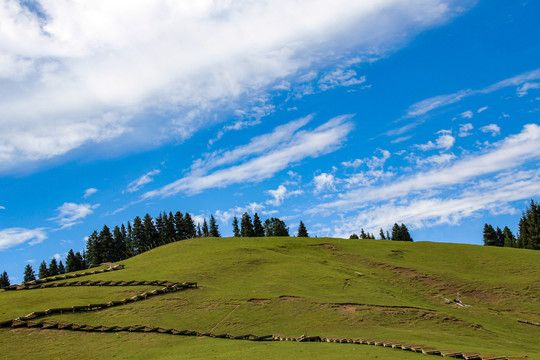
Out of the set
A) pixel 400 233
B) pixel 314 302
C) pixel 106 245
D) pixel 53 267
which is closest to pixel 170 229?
pixel 106 245

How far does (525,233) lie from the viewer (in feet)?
401

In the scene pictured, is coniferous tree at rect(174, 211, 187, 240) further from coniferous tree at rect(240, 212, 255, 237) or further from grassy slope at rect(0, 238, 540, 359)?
grassy slope at rect(0, 238, 540, 359)

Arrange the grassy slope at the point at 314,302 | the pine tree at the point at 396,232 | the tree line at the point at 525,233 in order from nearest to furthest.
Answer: the grassy slope at the point at 314,302 < the tree line at the point at 525,233 < the pine tree at the point at 396,232

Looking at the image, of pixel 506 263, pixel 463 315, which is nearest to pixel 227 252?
pixel 463 315

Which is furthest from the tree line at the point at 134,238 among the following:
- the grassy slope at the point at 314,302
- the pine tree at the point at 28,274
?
the grassy slope at the point at 314,302

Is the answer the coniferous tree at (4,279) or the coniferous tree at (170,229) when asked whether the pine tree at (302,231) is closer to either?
the coniferous tree at (170,229)

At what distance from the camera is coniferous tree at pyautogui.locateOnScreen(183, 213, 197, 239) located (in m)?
129

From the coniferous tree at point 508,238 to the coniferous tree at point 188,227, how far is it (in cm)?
11391

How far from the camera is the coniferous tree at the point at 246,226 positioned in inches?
5069

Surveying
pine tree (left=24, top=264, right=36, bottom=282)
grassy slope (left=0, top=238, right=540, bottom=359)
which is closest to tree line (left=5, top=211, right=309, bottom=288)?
pine tree (left=24, top=264, right=36, bottom=282)

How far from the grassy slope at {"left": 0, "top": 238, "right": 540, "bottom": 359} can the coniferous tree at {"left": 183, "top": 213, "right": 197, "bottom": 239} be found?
54575 mm

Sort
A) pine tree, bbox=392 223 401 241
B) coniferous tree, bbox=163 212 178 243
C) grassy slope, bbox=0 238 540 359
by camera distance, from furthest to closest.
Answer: pine tree, bbox=392 223 401 241
coniferous tree, bbox=163 212 178 243
grassy slope, bbox=0 238 540 359

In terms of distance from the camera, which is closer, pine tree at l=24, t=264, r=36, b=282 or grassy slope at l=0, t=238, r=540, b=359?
grassy slope at l=0, t=238, r=540, b=359

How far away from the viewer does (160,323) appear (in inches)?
1378
